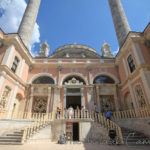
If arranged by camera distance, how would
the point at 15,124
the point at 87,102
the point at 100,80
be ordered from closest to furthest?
the point at 15,124, the point at 87,102, the point at 100,80

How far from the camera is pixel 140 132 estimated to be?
725 cm

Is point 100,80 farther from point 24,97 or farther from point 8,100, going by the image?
point 8,100

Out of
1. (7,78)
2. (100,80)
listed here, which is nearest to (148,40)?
(100,80)

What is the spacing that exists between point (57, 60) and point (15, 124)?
29.9ft

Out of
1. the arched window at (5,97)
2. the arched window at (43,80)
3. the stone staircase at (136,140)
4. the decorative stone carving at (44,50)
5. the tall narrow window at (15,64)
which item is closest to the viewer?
the stone staircase at (136,140)

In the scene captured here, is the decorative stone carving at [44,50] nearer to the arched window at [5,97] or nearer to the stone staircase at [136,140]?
the arched window at [5,97]

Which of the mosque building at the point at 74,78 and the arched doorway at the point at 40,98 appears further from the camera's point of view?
the arched doorway at the point at 40,98

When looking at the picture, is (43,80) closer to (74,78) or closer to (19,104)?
(19,104)

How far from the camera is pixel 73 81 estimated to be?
509 inches

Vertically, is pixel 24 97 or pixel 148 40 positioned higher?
pixel 148 40

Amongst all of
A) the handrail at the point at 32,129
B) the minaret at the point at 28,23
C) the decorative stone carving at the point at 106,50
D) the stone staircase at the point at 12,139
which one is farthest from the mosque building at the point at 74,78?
the decorative stone carving at the point at 106,50

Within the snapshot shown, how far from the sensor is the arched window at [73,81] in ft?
41.9

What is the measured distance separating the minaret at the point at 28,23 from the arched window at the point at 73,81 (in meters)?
7.79

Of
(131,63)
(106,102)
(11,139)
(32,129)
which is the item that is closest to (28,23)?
(32,129)
